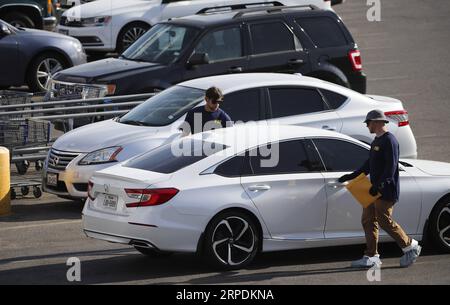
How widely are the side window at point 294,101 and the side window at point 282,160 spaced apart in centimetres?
316

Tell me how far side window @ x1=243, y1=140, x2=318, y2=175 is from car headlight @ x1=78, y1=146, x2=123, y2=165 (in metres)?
3.16

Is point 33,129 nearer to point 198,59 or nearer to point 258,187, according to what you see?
point 198,59

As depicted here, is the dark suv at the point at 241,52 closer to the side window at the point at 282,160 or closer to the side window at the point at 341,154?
the side window at the point at 341,154

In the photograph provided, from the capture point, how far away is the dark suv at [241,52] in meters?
18.2

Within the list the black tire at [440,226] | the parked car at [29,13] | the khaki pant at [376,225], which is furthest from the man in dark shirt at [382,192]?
the parked car at [29,13]

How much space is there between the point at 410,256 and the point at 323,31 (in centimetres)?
799

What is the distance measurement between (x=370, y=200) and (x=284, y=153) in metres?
1.04

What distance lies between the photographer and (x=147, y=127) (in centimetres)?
1453

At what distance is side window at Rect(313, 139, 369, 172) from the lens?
38.6ft

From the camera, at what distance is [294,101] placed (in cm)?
1499

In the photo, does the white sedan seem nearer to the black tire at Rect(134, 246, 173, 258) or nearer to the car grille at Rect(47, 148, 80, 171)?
the black tire at Rect(134, 246, 173, 258)
